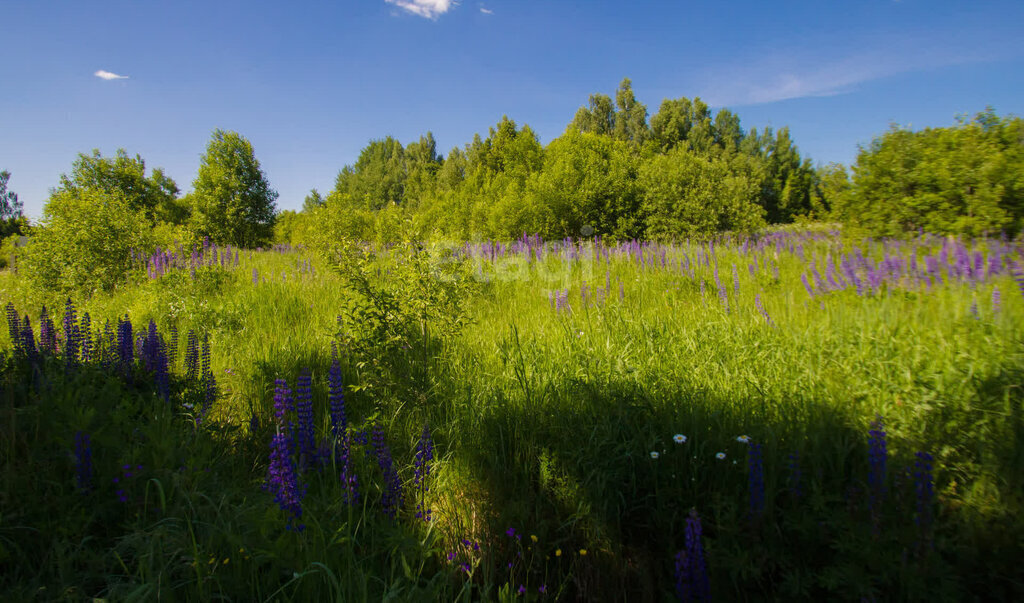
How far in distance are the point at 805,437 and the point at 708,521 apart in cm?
73

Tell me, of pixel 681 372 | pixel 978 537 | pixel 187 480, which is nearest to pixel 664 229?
pixel 681 372

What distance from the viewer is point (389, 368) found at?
10.8 ft

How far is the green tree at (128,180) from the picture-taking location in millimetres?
26469

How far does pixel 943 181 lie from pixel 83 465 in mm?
10531

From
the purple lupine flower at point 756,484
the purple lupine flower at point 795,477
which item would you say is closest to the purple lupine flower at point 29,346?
the purple lupine flower at point 756,484

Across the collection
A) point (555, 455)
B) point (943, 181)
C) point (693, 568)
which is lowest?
point (693, 568)

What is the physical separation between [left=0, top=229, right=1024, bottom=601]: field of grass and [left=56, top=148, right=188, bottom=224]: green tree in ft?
93.1

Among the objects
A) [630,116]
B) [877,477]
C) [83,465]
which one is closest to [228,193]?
[83,465]

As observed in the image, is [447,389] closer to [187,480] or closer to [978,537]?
[187,480]

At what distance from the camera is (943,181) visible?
6.80 meters

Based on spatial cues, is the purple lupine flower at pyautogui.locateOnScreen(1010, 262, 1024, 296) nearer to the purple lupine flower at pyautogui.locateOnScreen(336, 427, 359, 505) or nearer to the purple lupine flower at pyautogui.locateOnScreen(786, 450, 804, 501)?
the purple lupine flower at pyautogui.locateOnScreen(786, 450, 804, 501)

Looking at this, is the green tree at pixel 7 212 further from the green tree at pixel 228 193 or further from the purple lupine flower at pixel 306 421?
the purple lupine flower at pixel 306 421

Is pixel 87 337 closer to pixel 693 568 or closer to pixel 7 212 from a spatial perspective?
pixel 693 568

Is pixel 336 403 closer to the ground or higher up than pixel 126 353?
closer to the ground
